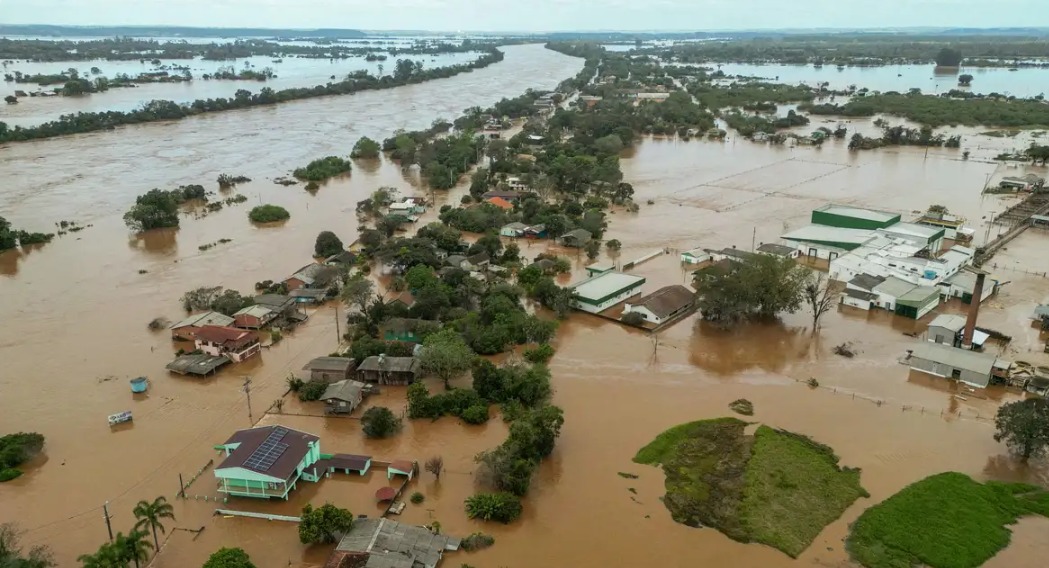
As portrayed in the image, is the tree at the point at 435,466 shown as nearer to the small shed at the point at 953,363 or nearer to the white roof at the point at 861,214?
the small shed at the point at 953,363

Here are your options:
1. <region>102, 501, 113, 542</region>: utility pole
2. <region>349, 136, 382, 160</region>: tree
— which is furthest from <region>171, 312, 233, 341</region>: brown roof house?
<region>349, 136, 382, 160</region>: tree

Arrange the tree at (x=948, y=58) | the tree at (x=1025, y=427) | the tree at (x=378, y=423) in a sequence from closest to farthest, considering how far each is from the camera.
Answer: the tree at (x=1025, y=427) → the tree at (x=378, y=423) → the tree at (x=948, y=58)

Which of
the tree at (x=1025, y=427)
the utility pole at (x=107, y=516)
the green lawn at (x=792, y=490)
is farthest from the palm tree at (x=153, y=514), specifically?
the tree at (x=1025, y=427)

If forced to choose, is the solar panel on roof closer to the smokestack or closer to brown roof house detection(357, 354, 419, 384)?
brown roof house detection(357, 354, 419, 384)

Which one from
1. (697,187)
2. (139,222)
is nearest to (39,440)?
(139,222)

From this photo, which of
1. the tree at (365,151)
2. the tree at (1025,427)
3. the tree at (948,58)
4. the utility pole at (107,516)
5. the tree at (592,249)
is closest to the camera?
the utility pole at (107,516)

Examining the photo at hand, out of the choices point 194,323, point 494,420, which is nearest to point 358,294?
point 194,323

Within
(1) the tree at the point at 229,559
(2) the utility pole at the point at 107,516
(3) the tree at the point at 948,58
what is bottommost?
(2) the utility pole at the point at 107,516

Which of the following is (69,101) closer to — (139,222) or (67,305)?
(139,222)
